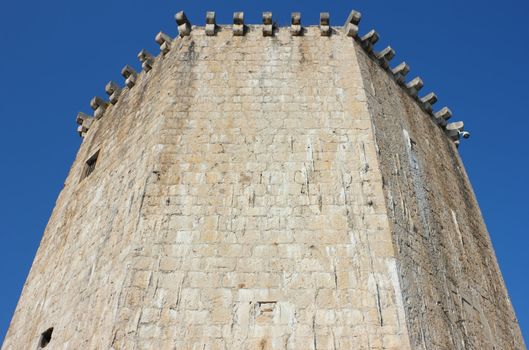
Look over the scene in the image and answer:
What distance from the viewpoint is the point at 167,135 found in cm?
720

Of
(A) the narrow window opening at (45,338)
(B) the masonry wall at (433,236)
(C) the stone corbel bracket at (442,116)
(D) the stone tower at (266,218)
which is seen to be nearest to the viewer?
(D) the stone tower at (266,218)

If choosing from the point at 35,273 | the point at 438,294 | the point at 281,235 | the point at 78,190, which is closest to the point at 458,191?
the point at 438,294

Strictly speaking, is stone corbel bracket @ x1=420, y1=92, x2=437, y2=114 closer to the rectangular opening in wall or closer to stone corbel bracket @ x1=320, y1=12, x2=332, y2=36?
stone corbel bracket @ x1=320, y1=12, x2=332, y2=36

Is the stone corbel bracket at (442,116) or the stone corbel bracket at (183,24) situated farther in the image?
the stone corbel bracket at (442,116)

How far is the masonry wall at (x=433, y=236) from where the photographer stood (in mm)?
6227

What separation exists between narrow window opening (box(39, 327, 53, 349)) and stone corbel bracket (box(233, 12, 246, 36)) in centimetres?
508

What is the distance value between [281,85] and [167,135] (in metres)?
1.79

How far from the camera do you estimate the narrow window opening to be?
277 inches

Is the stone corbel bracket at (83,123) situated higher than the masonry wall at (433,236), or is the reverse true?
the stone corbel bracket at (83,123)

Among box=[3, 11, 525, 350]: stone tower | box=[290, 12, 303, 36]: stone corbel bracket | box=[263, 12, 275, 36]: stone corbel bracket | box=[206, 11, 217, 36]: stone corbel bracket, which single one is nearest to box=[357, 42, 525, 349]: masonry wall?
box=[3, 11, 525, 350]: stone tower

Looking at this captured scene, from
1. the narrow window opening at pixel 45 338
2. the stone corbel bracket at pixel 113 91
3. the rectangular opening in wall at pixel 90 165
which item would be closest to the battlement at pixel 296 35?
the stone corbel bracket at pixel 113 91

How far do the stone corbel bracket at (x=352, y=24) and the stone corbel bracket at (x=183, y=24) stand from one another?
2527 millimetres

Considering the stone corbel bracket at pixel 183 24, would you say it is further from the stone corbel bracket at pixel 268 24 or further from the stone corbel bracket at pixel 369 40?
the stone corbel bracket at pixel 369 40

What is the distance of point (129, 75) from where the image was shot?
31.7 feet
